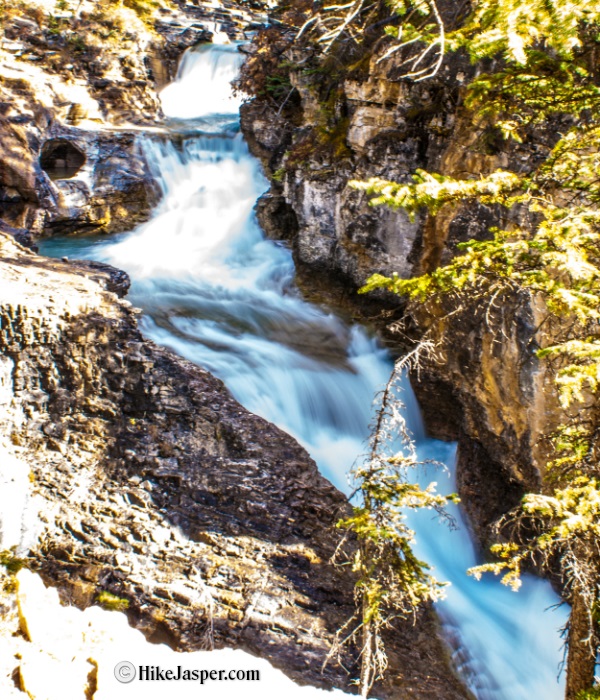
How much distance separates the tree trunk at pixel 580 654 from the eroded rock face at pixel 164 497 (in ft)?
4.20

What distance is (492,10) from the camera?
3.84 m

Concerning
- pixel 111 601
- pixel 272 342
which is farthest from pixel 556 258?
pixel 272 342

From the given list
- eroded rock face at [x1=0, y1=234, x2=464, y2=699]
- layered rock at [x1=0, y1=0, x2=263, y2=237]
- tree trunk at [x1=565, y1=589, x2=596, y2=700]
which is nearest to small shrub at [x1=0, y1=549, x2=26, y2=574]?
eroded rock face at [x1=0, y1=234, x2=464, y2=699]

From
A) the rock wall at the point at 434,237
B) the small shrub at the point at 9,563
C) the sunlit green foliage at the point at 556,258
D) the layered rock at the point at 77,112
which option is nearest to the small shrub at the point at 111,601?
the small shrub at the point at 9,563

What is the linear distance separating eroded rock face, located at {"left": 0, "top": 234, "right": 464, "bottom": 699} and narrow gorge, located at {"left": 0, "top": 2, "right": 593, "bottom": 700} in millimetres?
23

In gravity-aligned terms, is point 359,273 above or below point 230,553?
above

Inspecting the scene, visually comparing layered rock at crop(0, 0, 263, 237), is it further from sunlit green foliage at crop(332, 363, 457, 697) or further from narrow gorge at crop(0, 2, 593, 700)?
sunlit green foliage at crop(332, 363, 457, 697)

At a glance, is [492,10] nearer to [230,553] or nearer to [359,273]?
[230,553]

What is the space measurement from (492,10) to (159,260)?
33.2 feet

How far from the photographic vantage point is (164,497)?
5.29m

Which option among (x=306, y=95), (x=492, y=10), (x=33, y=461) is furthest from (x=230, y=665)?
(x=306, y=95)

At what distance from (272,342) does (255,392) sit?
166cm

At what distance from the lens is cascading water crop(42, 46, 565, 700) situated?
6539 millimetres

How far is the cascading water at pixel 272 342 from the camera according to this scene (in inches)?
257
